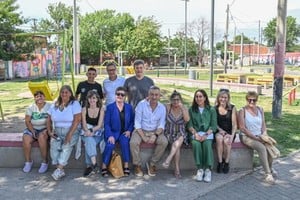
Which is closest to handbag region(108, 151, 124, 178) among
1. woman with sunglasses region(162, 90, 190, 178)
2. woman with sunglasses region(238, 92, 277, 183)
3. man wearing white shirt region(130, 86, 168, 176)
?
man wearing white shirt region(130, 86, 168, 176)

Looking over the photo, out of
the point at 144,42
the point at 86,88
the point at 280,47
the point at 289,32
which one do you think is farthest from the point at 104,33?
the point at 86,88

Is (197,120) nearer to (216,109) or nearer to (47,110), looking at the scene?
(216,109)

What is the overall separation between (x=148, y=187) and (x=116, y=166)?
0.62 meters

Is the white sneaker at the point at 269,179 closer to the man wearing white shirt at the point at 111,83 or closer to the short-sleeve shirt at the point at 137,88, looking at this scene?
the short-sleeve shirt at the point at 137,88

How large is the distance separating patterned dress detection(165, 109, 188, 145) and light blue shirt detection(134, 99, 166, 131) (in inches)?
3.9

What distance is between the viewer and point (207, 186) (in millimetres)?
5156

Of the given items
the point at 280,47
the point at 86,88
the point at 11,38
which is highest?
the point at 11,38

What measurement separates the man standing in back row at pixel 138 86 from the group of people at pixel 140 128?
0.37m

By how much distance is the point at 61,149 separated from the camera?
5.50 meters

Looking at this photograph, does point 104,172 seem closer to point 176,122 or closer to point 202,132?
point 176,122

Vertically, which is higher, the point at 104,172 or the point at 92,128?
the point at 92,128

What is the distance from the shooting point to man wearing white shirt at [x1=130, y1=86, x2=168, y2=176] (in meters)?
5.54

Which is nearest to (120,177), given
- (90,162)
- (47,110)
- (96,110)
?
(90,162)

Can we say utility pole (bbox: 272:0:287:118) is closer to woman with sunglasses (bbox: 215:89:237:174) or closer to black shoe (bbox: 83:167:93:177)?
woman with sunglasses (bbox: 215:89:237:174)
